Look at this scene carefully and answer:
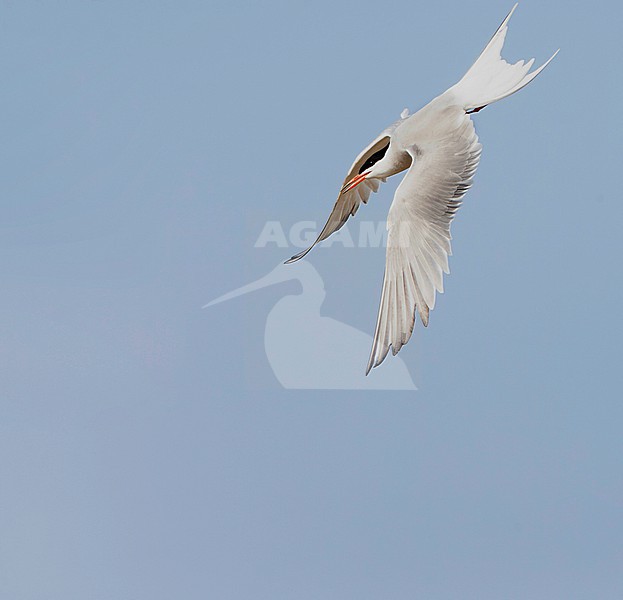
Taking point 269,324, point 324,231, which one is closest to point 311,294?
point 269,324

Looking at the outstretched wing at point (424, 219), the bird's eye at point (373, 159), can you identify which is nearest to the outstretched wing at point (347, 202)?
the bird's eye at point (373, 159)

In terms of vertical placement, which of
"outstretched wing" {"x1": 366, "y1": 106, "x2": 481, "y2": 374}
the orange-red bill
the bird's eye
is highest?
the bird's eye

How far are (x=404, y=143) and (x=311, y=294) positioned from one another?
928 millimetres

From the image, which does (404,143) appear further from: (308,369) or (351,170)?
(308,369)

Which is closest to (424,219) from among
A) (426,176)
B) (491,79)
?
(426,176)

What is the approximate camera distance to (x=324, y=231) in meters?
1.07

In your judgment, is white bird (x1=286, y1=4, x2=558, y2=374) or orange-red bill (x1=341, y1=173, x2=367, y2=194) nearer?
white bird (x1=286, y1=4, x2=558, y2=374)

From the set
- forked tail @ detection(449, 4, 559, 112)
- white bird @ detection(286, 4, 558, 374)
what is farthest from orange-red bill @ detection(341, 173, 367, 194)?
forked tail @ detection(449, 4, 559, 112)

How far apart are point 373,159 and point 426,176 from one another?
0.10 metres

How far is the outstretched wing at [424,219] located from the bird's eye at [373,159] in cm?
6

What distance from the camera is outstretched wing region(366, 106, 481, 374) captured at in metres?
0.83

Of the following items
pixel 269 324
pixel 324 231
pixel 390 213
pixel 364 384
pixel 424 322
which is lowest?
pixel 424 322

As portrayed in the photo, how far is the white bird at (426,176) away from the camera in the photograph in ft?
2.75

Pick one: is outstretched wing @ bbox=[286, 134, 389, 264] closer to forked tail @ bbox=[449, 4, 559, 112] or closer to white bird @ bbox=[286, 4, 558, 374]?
Answer: white bird @ bbox=[286, 4, 558, 374]
